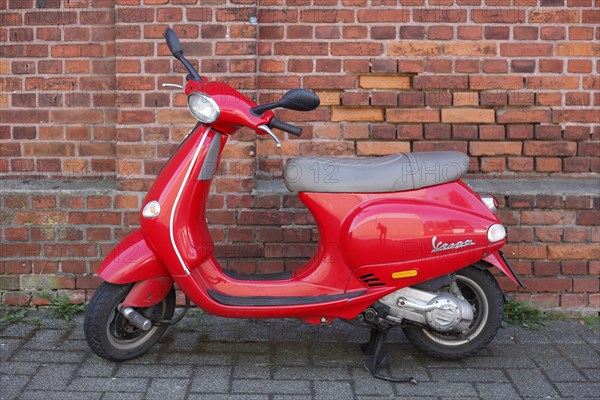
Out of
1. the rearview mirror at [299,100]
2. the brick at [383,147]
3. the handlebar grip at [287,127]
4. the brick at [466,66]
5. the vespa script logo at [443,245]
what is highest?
the brick at [466,66]

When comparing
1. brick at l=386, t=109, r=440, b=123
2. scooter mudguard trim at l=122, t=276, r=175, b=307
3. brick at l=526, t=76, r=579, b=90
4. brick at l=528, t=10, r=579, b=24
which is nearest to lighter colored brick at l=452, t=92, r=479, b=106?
brick at l=386, t=109, r=440, b=123

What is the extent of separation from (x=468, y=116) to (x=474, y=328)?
139 cm

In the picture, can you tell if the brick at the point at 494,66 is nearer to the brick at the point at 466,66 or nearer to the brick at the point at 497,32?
the brick at the point at 466,66

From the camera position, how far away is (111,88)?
4.71m

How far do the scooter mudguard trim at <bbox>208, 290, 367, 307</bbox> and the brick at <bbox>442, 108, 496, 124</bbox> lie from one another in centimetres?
145

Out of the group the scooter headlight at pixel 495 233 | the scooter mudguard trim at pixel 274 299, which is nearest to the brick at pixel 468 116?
the scooter headlight at pixel 495 233

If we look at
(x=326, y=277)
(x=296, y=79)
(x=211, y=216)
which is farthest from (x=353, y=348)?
(x=296, y=79)

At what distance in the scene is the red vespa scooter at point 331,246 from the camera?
144 inches

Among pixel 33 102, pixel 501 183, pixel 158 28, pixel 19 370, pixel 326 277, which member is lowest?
pixel 19 370

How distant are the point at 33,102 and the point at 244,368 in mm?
2209

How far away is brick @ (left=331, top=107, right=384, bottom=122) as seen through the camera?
4641mm

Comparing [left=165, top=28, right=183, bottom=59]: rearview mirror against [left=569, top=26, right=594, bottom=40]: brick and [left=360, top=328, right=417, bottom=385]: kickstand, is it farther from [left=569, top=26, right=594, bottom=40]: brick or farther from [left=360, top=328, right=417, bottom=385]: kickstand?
[left=569, top=26, right=594, bottom=40]: brick

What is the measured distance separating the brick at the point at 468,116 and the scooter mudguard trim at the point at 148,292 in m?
1.97

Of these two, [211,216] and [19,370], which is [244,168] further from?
[19,370]
